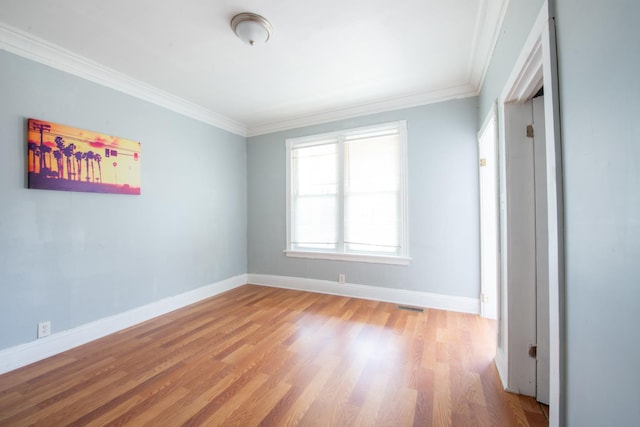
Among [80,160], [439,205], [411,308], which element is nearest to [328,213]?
[439,205]

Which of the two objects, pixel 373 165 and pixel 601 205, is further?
pixel 373 165

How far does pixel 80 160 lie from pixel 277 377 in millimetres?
2704

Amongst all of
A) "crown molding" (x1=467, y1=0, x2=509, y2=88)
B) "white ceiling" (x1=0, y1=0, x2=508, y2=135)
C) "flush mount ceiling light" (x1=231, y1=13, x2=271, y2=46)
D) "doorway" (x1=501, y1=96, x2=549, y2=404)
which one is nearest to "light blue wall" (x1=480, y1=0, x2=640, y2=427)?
"doorway" (x1=501, y1=96, x2=549, y2=404)

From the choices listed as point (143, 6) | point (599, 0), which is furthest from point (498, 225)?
point (143, 6)

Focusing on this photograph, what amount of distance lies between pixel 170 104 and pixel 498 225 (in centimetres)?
387

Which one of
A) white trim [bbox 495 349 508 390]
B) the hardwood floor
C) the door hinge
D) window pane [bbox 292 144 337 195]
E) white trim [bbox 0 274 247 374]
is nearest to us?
the hardwood floor

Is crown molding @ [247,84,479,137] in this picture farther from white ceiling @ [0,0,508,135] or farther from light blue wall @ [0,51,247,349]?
light blue wall @ [0,51,247,349]

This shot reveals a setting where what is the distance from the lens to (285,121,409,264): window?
3.50 meters

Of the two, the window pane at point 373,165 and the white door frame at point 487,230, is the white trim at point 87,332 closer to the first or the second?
the window pane at point 373,165

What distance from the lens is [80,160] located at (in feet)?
8.12

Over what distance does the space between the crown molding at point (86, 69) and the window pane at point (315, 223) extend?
1.98 meters

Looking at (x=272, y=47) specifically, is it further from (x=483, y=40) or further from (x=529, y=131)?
(x=529, y=131)

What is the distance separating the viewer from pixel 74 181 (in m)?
2.43

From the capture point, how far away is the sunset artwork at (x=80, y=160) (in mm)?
2221
